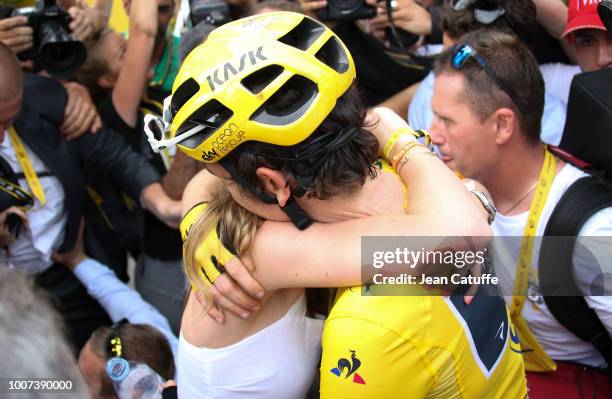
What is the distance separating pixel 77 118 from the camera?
138 inches

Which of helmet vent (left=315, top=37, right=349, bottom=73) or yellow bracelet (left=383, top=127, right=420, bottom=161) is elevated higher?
helmet vent (left=315, top=37, right=349, bottom=73)

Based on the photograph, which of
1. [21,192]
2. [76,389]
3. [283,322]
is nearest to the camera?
[76,389]

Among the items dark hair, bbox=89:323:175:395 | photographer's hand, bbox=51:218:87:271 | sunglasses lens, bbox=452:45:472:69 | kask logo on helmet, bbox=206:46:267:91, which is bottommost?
photographer's hand, bbox=51:218:87:271

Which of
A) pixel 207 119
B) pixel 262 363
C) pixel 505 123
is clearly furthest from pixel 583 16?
Result: pixel 262 363

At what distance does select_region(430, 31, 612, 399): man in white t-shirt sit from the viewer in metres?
2.62

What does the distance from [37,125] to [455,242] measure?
2.36 meters

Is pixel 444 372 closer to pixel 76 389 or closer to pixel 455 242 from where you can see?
pixel 455 242

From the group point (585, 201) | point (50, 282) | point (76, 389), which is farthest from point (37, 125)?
point (585, 201)

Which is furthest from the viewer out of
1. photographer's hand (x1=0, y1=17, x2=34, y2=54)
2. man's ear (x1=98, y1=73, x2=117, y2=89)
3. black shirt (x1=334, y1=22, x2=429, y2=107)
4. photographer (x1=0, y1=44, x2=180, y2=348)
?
man's ear (x1=98, y1=73, x2=117, y2=89)

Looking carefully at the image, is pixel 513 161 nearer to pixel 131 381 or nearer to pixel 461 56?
pixel 461 56

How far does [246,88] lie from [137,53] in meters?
2.30

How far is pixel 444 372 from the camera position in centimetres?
180

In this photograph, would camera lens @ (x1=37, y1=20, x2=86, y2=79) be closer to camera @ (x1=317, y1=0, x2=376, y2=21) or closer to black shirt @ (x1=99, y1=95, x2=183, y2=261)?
black shirt @ (x1=99, y1=95, x2=183, y2=261)

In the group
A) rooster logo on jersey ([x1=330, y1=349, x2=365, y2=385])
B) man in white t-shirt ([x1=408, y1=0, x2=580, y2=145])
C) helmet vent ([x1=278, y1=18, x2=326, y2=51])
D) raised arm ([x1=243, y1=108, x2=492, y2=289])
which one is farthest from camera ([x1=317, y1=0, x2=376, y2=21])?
rooster logo on jersey ([x1=330, y1=349, x2=365, y2=385])
